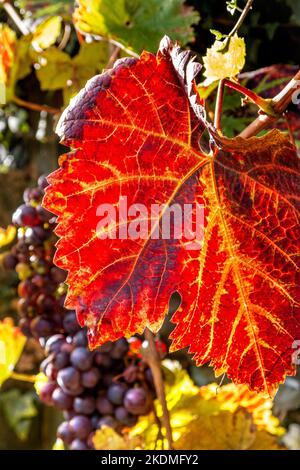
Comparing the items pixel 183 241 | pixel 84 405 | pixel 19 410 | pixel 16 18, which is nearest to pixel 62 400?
pixel 84 405

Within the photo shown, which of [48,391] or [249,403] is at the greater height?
[48,391]

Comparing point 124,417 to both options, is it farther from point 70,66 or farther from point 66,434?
point 70,66

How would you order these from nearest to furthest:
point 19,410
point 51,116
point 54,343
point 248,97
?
point 248,97
point 54,343
point 51,116
point 19,410

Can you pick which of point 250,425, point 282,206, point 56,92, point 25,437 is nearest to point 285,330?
point 282,206

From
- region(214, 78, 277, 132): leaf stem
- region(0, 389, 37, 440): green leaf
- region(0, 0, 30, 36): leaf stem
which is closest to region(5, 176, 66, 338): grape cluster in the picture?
region(0, 0, 30, 36): leaf stem

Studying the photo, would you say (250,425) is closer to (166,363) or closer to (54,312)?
(166,363)

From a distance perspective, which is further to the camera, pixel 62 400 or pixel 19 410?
pixel 19 410

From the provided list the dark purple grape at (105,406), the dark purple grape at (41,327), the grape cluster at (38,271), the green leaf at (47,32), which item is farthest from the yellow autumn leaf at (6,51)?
the dark purple grape at (105,406)
